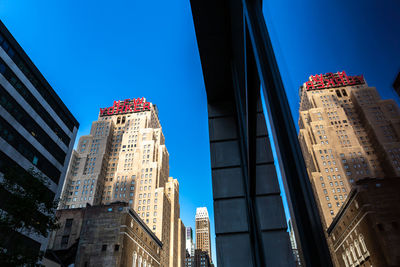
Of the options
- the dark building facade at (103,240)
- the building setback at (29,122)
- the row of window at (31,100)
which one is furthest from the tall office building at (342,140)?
the dark building facade at (103,240)

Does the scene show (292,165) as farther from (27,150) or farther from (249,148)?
(27,150)

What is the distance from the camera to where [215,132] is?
27.0 ft

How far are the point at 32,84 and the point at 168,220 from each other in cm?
Answer: 8188

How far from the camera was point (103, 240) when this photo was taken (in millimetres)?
43688

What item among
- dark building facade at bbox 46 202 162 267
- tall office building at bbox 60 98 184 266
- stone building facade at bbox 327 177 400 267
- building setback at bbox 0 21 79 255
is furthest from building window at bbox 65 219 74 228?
stone building facade at bbox 327 177 400 267

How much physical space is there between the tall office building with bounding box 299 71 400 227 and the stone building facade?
0.08 m

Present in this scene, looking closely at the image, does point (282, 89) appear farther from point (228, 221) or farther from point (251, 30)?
point (228, 221)

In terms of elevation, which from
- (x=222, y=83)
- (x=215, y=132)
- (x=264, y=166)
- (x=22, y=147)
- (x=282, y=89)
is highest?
(x=22, y=147)

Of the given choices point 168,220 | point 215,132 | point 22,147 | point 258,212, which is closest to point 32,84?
point 22,147

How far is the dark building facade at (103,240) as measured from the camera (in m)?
42.4

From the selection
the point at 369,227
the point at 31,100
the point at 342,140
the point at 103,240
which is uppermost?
the point at 31,100

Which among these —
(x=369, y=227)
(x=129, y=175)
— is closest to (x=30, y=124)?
(x=369, y=227)

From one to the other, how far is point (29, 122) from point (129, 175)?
74.0 metres

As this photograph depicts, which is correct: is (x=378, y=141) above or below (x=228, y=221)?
below
